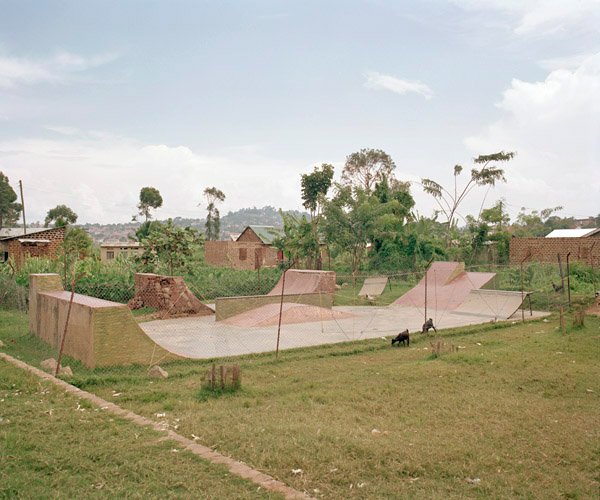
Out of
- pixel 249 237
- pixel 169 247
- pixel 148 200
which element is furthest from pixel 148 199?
pixel 169 247

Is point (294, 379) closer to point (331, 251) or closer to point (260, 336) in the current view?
point (260, 336)

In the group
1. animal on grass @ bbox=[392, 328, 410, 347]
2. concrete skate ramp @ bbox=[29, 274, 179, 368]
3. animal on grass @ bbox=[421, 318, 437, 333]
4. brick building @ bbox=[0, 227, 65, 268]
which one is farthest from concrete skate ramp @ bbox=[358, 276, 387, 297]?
brick building @ bbox=[0, 227, 65, 268]

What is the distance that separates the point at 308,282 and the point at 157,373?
10454 millimetres

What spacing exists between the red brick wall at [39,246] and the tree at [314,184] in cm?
1631

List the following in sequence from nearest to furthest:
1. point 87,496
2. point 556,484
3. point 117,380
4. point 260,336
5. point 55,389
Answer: point 87,496, point 556,484, point 55,389, point 117,380, point 260,336

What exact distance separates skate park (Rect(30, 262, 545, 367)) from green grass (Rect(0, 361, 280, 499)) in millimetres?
3004

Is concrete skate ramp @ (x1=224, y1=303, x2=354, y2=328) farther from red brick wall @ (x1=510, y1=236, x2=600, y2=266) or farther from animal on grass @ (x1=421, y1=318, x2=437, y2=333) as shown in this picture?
red brick wall @ (x1=510, y1=236, x2=600, y2=266)

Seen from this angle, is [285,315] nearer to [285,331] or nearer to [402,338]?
[285,331]

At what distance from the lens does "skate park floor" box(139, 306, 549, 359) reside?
11086mm

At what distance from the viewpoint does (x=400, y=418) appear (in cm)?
601

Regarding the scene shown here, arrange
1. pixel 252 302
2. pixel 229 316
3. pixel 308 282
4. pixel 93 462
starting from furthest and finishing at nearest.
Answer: pixel 308 282 → pixel 252 302 → pixel 229 316 → pixel 93 462

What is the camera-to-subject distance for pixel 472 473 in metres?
4.45

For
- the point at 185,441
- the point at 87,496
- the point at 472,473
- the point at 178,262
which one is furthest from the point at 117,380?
the point at 178,262

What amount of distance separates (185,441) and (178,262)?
15716 millimetres
